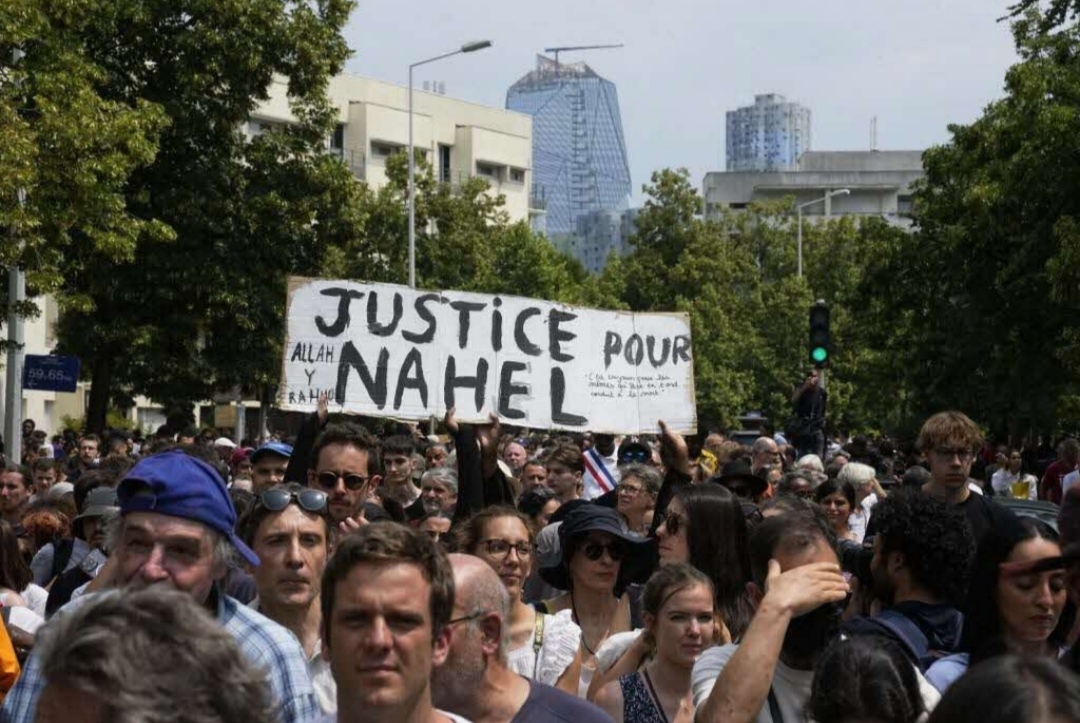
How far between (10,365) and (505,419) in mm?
15018

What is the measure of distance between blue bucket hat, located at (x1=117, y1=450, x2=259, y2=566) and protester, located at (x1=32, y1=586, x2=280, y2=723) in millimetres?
1900

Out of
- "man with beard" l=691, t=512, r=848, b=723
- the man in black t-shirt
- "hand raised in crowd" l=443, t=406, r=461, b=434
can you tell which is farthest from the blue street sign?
"man with beard" l=691, t=512, r=848, b=723

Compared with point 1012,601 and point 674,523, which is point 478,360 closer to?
point 674,523

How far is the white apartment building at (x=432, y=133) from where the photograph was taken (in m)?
80.6

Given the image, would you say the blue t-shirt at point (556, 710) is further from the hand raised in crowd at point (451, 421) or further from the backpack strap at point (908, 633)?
the hand raised in crowd at point (451, 421)

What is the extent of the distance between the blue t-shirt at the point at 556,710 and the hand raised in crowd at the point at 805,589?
60 centimetres

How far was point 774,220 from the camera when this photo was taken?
88.0m

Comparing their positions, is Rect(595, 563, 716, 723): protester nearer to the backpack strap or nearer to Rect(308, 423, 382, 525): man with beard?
the backpack strap

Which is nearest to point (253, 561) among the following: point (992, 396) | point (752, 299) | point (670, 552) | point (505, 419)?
point (670, 552)

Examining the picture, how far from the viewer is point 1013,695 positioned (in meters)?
2.54

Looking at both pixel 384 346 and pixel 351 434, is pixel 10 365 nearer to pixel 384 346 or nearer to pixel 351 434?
pixel 384 346

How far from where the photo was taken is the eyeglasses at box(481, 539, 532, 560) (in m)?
7.09

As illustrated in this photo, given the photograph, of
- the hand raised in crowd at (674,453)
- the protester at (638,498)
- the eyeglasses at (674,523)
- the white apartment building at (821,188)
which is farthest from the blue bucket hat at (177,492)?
the white apartment building at (821,188)

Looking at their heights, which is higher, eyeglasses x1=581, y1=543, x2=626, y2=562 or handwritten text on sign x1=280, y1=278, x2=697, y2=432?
handwritten text on sign x1=280, y1=278, x2=697, y2=432
